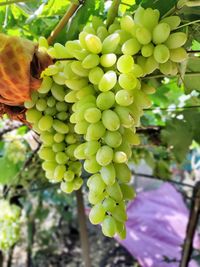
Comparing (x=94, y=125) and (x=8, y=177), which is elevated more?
(x=94, y=125)

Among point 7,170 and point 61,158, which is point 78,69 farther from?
point 7,170

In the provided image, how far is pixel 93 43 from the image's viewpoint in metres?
0.31

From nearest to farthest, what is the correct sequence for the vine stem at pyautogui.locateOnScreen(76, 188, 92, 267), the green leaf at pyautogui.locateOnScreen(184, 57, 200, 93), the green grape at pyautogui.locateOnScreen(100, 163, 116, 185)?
the green grape at pyautogui.locateOnScreen(100, 163, 116, 185)
the green leaf at pyautogui.locateOnScreen(184, 57, 200, 93)
the vine stem at pyautogui.locateOnScreen(76, 188, 92, 267)

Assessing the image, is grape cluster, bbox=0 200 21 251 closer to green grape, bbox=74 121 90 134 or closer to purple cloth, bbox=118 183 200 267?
green grape, bbox=74 121 90 134

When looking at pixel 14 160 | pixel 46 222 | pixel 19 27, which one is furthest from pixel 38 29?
pixel 46 222

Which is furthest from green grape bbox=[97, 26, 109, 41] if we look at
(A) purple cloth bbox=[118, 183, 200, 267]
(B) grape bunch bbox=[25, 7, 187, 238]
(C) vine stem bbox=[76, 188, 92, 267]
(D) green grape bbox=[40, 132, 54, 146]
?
(A) purple cloth bbox=[118, 183, 200, 267]

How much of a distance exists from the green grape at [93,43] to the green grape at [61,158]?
0.11m

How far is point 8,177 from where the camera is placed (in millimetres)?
971

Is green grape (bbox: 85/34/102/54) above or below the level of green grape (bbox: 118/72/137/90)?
above

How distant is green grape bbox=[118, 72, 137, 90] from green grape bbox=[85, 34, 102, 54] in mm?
30

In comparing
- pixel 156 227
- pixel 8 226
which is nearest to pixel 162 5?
pixel 8 226

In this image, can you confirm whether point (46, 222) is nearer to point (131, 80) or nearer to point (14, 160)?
point (14, 160)

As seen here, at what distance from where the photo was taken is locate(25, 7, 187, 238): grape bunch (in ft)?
0.99

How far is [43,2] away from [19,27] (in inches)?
6.6
